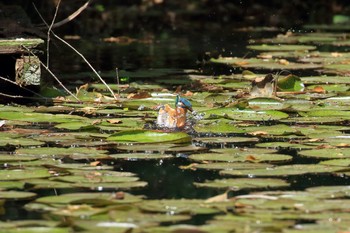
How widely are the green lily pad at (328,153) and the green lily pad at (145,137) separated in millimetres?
594

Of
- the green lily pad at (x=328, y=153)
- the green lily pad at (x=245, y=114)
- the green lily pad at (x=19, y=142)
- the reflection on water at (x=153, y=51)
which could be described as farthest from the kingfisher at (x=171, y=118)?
the reflection on water at (x=153, y=51)

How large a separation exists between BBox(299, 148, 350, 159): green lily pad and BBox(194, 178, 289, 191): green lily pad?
20.8 inches

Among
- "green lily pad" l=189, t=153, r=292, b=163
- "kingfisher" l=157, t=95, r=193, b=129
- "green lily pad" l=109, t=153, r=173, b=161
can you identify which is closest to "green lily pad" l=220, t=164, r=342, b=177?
"green lily pad" l=189, t=153, r=292, b=163

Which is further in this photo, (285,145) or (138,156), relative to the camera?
(285,145)

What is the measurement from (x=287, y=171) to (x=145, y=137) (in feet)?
2.97

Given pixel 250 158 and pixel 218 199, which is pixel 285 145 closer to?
pixel 250 158

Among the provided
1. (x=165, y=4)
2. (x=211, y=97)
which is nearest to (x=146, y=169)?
(x=211, y=97)

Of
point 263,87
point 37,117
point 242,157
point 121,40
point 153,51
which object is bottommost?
point 242,157

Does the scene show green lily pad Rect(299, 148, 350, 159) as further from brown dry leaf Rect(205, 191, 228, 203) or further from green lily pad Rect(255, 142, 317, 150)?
brown dry leaf Rect(205, 191, 228, 203)

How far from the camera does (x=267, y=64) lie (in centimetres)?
836

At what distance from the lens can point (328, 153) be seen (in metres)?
4.65

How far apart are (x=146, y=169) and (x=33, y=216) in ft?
3.01

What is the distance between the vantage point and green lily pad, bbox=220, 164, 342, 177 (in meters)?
4.23

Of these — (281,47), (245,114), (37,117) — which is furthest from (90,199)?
(281,47)
